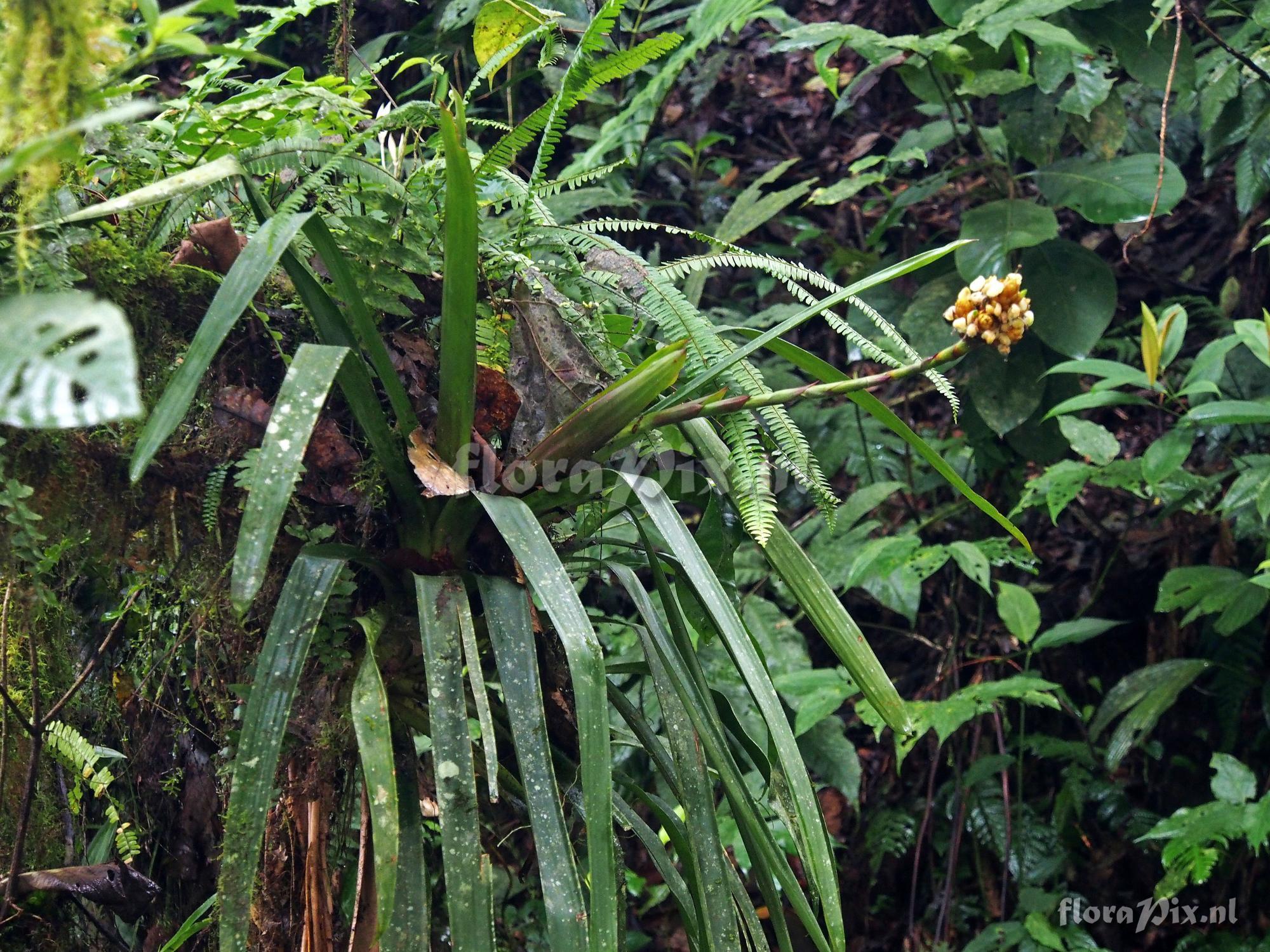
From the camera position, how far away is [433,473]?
0.70 m

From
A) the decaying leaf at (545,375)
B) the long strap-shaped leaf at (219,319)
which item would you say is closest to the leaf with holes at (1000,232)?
the decaying leaf at (545,375)

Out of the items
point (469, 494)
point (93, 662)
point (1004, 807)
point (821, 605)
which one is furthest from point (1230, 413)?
point (93, 662)

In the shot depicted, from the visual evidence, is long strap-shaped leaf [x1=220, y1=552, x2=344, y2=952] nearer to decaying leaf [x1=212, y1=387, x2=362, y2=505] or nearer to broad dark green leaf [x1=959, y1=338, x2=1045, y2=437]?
decaying leaf [x1=212, y1=387, x2=362, y2=505]

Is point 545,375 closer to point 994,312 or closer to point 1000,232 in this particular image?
point 994,312

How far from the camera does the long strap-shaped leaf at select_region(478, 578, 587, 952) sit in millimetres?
603

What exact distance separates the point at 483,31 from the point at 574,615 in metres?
0.55

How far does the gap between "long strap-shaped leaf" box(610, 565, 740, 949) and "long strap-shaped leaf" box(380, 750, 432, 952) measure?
19 centimetres

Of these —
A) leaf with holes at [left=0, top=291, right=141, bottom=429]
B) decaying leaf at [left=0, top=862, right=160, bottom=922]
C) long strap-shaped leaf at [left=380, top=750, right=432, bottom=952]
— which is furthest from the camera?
decaying leaf at [left=0, top=862, right=160, bottom=922]

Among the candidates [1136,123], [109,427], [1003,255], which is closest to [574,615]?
[109,427]

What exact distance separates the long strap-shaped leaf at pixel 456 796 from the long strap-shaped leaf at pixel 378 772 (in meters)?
0.03

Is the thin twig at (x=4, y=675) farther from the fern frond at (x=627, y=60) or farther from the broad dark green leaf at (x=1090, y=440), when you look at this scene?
the broad dark green leaf at (x=1090, y=440)

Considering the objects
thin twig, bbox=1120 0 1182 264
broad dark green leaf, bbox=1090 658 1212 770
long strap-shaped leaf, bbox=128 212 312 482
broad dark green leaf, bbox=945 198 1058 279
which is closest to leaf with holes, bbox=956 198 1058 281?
broad dark green leaf, bbox=945 198 1058 279

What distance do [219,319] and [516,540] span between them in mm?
231

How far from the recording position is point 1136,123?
188 cm
